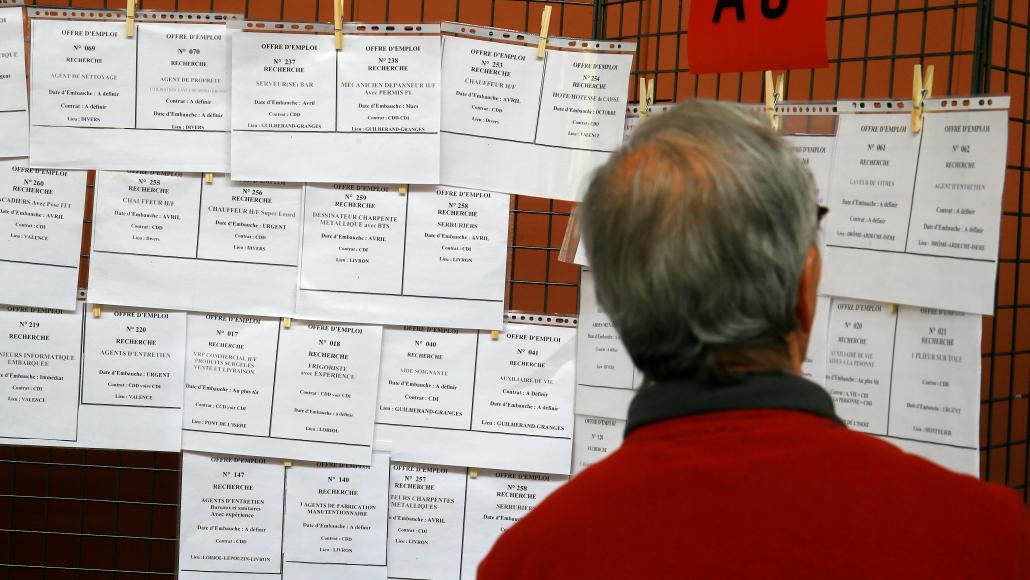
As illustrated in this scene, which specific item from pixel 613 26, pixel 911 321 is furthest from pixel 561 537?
pixel 613 26

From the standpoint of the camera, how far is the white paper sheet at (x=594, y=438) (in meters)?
1.61

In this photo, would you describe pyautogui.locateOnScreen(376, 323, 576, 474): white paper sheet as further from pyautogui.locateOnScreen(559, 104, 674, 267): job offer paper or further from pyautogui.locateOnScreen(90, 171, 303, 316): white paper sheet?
pyautogui.locateOnScreen(90, 171, 303, 316): white paper sheet

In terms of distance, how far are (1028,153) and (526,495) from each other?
186cm

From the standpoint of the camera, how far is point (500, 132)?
1596 mm

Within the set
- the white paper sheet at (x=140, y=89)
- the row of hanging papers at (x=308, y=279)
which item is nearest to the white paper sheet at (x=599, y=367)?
the row of hanging papers at (x=308, y=279)

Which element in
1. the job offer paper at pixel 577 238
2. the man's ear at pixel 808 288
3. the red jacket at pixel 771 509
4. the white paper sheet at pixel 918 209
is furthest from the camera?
the job offer paper at pixel 577 238

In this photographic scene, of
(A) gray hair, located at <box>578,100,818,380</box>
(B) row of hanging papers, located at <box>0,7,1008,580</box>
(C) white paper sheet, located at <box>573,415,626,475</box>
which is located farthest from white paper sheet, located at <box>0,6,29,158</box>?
(A) gray hair, located at <box>578,100,818,380</box>

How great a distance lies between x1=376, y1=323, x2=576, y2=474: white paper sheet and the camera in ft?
5.31

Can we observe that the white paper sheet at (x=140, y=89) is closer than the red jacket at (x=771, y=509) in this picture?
No

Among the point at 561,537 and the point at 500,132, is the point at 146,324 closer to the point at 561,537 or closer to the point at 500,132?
the point at 500,132

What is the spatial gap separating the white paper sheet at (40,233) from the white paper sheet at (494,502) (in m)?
0.82

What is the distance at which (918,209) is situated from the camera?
134 centimetres

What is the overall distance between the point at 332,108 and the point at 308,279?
307mm

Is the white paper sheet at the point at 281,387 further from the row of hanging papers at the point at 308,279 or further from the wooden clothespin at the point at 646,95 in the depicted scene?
the wooden clothespin at the point at 646,95
